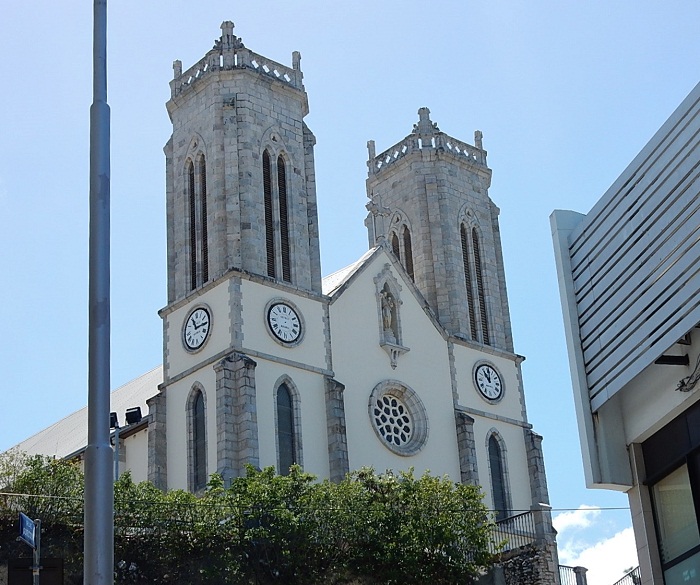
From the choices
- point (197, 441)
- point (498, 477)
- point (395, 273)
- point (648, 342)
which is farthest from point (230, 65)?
point (648, 342)

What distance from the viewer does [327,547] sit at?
34.2 metres

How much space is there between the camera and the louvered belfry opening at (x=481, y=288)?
53.0 metres

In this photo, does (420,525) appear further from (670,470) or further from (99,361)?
(99,361)

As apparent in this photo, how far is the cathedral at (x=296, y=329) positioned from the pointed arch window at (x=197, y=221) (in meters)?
0.07

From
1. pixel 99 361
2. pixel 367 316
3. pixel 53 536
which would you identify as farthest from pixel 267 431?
pixel 99 361

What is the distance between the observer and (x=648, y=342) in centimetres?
2041

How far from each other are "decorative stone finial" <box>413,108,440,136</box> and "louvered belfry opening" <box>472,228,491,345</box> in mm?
4676

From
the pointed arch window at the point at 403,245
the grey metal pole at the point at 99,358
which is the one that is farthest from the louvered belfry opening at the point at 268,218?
the grey metal pole at the point at 99,358

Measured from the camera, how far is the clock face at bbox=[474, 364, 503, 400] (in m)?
50.5

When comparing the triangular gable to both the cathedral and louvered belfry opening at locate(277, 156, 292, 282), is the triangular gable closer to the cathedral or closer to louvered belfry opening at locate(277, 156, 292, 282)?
the cathedral

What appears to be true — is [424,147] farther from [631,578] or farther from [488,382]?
[631,578]

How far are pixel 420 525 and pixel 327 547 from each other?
267 centimetres

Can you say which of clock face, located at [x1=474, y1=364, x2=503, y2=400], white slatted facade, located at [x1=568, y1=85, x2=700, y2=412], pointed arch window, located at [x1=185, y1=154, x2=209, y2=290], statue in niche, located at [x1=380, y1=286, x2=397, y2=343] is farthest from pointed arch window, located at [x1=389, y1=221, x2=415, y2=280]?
white slatted facade, located at [x1=568, y1=85, x2=700, y2=412]

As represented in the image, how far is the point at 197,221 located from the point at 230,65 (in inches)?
235
